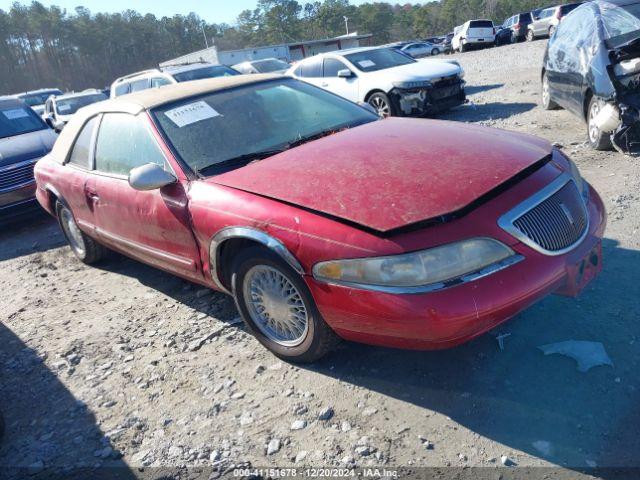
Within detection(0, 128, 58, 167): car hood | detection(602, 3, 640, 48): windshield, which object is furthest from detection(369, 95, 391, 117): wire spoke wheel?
detection(0, 128, 58, 167): car hood

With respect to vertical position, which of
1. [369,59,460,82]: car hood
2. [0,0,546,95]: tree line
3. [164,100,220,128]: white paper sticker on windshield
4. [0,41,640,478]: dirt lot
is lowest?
[0,41,640,478]: dirt lot

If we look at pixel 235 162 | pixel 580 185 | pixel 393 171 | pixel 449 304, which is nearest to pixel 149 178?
pixel 235 162

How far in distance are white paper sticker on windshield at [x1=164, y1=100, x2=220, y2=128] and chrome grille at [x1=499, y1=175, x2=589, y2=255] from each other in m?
→ 2.22

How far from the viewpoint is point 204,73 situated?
11.8 meters

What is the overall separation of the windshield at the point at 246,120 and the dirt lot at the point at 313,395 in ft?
3.99

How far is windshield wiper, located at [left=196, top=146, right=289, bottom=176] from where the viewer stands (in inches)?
130

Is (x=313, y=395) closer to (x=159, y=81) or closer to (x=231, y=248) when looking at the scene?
(x=231, y=248)

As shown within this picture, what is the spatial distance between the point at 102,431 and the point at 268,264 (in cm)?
131

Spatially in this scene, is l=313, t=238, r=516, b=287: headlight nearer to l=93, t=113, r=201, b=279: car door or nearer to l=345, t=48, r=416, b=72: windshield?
l=93, t=113, r=201, b=279: car door

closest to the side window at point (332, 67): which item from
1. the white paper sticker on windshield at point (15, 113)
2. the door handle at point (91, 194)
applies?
the white paper sticker on windshield at point (15, 113)

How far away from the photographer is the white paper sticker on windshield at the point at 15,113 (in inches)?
332

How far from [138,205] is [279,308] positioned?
140 centimetres

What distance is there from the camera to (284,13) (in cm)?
10419

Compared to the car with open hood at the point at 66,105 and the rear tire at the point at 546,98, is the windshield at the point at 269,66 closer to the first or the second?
the car with open hood at the point at 66,105
